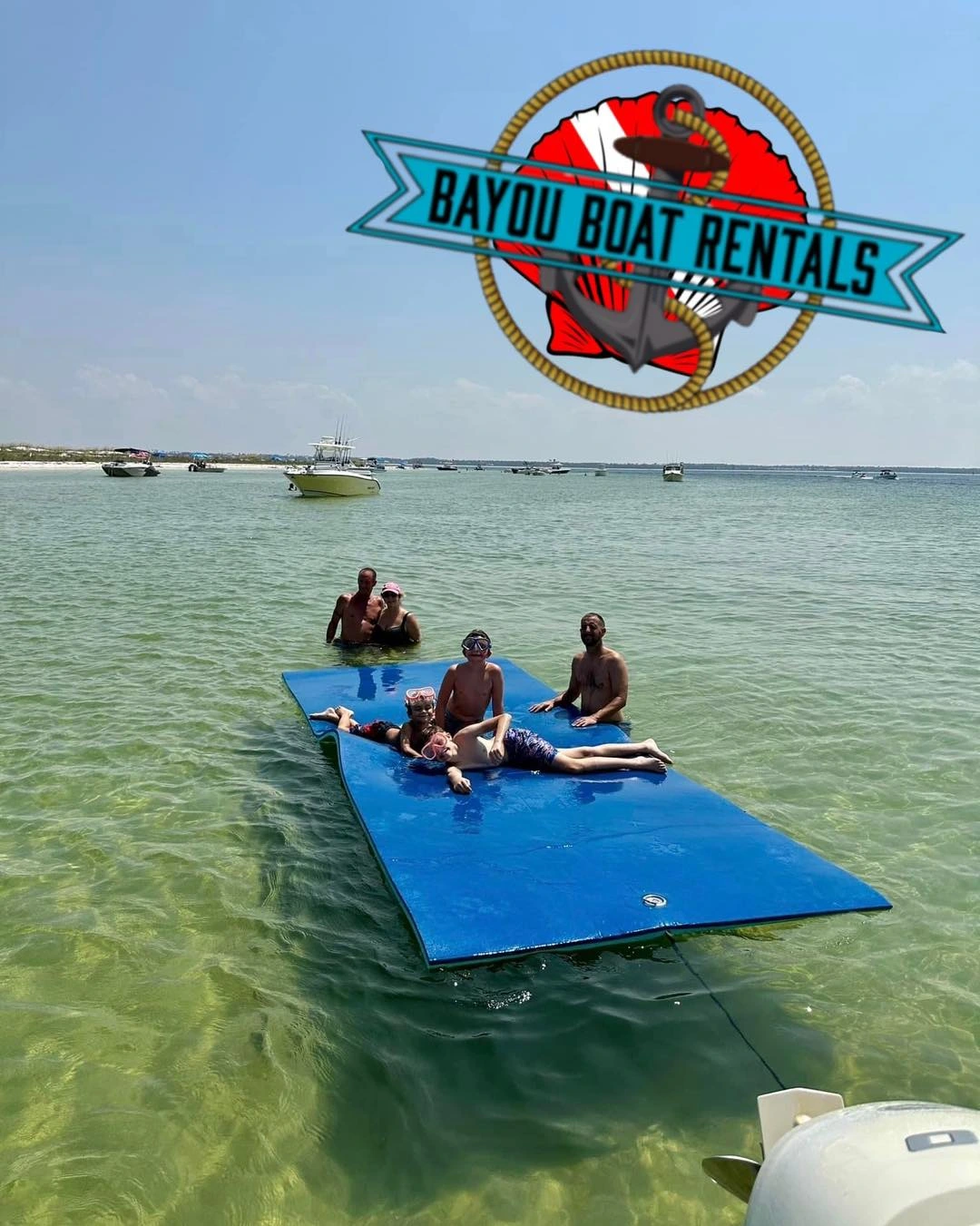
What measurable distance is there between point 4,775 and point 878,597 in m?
18.2

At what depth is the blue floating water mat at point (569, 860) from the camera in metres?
4.26

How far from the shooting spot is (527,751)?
6586mm

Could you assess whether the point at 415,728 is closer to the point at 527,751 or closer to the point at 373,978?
the point at 527,751

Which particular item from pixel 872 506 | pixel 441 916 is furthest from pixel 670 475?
pixel 441 916

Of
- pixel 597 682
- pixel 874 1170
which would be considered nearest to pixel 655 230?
pixel 874 1170

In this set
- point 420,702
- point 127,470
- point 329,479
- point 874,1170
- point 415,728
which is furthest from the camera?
point 127,470

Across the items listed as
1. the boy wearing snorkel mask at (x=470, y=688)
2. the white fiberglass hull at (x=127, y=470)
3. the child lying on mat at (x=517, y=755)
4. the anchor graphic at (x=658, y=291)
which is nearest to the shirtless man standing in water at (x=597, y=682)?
the boy wearing snorkel mask at (x=470, y=688)

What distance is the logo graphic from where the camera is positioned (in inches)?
132

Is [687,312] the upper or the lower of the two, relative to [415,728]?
upper

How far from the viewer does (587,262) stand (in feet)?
11.7

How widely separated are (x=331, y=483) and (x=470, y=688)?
51.2 m

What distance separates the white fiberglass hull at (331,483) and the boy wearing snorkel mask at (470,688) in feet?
165

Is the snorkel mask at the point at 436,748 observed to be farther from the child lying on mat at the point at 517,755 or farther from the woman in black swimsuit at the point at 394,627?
the woman in black swimsuit at the point at 394,627

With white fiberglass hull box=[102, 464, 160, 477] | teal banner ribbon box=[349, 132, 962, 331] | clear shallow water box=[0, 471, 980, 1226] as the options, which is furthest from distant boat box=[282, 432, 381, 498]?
teal banner ribbon box=[349, 132, 962, 331]
